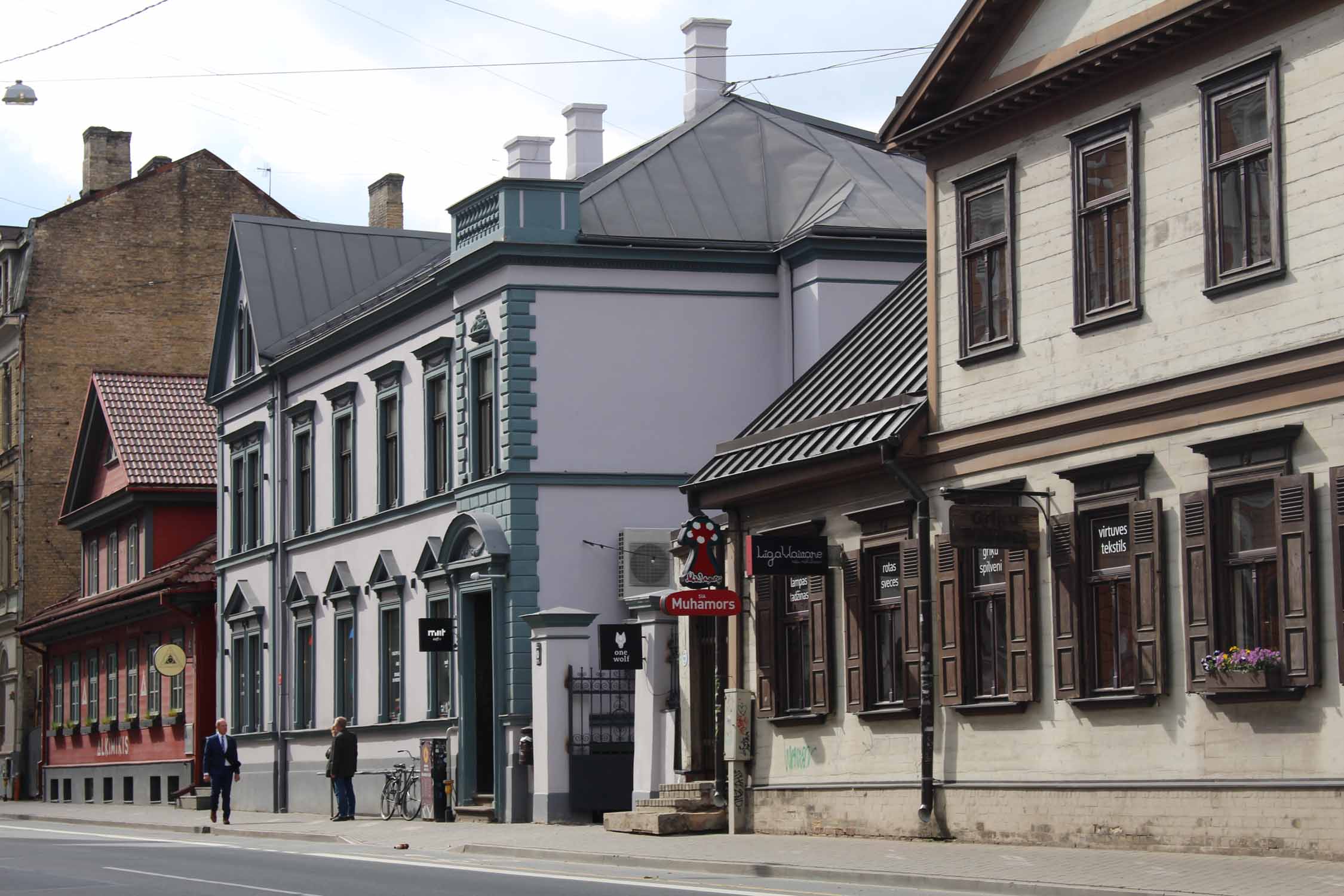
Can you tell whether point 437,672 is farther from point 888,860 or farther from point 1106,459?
point 1106,459

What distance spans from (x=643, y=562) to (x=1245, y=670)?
15.4 m

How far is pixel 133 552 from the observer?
177 ft

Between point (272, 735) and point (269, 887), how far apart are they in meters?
24.6

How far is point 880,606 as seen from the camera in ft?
79.6

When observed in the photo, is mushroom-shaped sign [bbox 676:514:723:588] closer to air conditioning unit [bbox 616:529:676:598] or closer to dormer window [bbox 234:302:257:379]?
air conditioning unit [bbox 616:529:676:598]

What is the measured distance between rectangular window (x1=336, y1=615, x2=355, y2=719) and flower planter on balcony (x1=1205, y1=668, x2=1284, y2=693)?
23057 millimetres

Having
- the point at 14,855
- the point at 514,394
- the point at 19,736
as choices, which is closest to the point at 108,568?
the point at 19,736

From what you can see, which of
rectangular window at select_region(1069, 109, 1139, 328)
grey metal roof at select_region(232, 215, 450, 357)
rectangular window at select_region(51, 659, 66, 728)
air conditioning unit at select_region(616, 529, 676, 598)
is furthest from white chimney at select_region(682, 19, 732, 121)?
rectangular window at select_region(51, 659, 66, 728)

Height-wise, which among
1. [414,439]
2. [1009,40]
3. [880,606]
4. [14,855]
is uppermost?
[1009,40]

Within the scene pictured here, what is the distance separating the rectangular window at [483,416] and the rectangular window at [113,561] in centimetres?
2285

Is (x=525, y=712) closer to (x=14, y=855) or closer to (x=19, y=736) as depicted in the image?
(x=14, y=855)

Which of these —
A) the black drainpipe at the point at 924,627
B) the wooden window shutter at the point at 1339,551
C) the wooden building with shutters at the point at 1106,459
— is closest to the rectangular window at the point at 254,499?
the wooden building with shutters at the point at 1106,459

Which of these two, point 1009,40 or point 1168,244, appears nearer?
point 1168,244

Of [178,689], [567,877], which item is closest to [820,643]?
[567,877]
